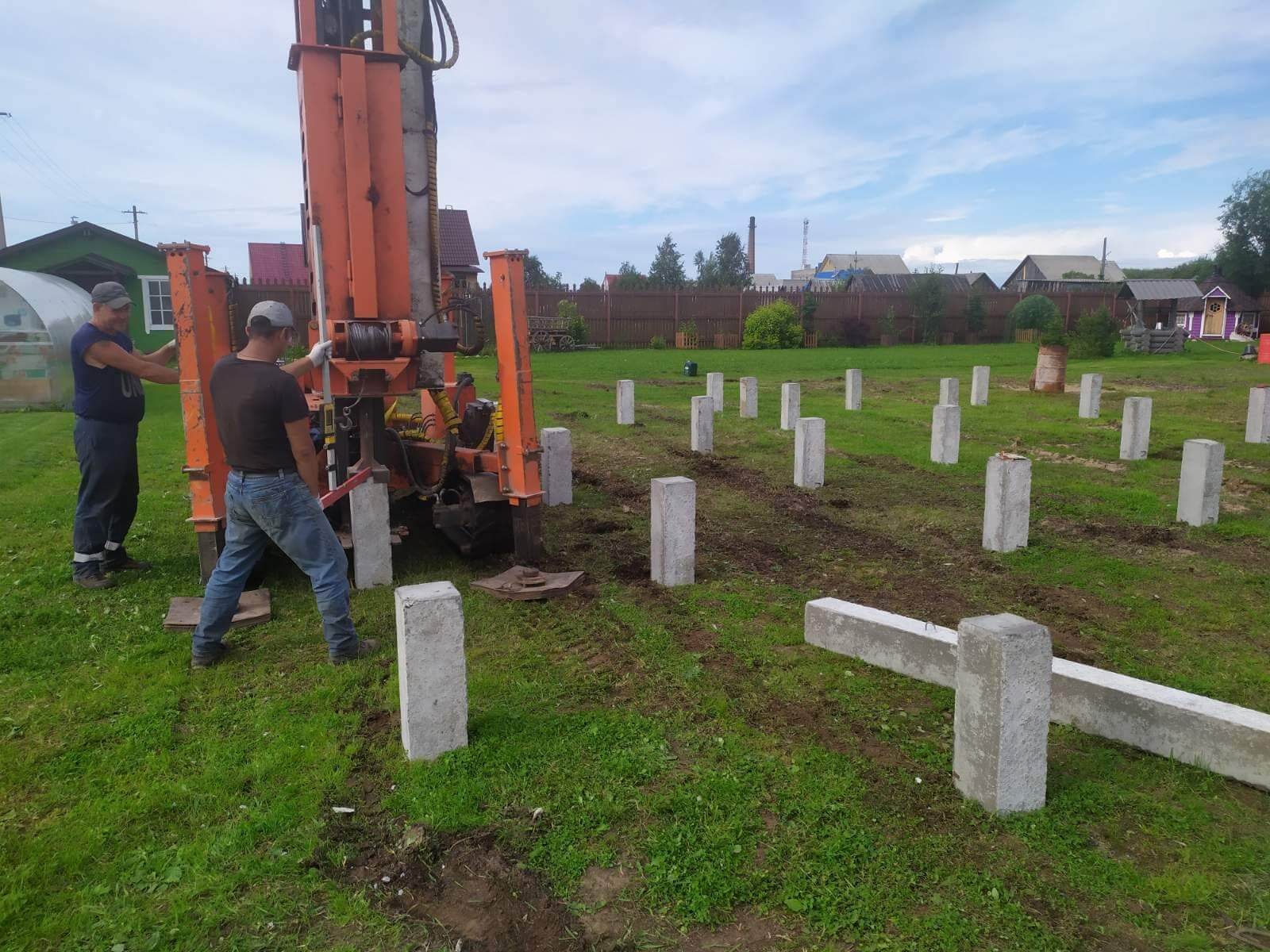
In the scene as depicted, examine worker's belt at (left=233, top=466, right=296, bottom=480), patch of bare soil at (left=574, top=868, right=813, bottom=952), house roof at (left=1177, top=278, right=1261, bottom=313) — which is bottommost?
patch of bare soil at (left=574, top=868, right=813, bottom=952)

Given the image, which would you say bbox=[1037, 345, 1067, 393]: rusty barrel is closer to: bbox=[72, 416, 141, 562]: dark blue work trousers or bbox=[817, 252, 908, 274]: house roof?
bbox=[72, 416, 141, 562]: dark blue work trousers

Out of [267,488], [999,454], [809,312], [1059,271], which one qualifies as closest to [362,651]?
[267,488]

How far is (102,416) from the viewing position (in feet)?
21.6

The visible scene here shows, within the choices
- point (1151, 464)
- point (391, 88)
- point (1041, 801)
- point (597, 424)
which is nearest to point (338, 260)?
point (391, 88)

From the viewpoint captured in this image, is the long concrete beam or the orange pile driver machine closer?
the long concrete beam

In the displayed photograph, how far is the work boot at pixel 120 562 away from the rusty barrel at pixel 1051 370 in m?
17.4

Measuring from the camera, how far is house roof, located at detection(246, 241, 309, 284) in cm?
3828

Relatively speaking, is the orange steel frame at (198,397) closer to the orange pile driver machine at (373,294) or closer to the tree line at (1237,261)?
the orange pile driver machine at (373,294)

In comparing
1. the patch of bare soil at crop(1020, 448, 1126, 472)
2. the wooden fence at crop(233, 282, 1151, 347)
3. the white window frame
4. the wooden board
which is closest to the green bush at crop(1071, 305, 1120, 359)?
the wooden fence at crop(233, 282, 1151, 347)

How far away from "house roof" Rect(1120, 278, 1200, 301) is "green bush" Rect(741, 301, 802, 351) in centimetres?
2762

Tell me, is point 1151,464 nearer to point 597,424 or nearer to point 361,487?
point 597,424

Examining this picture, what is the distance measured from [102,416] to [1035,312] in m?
40.8

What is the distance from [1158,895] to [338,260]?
6039 millimetres

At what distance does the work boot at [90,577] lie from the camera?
258 inches
